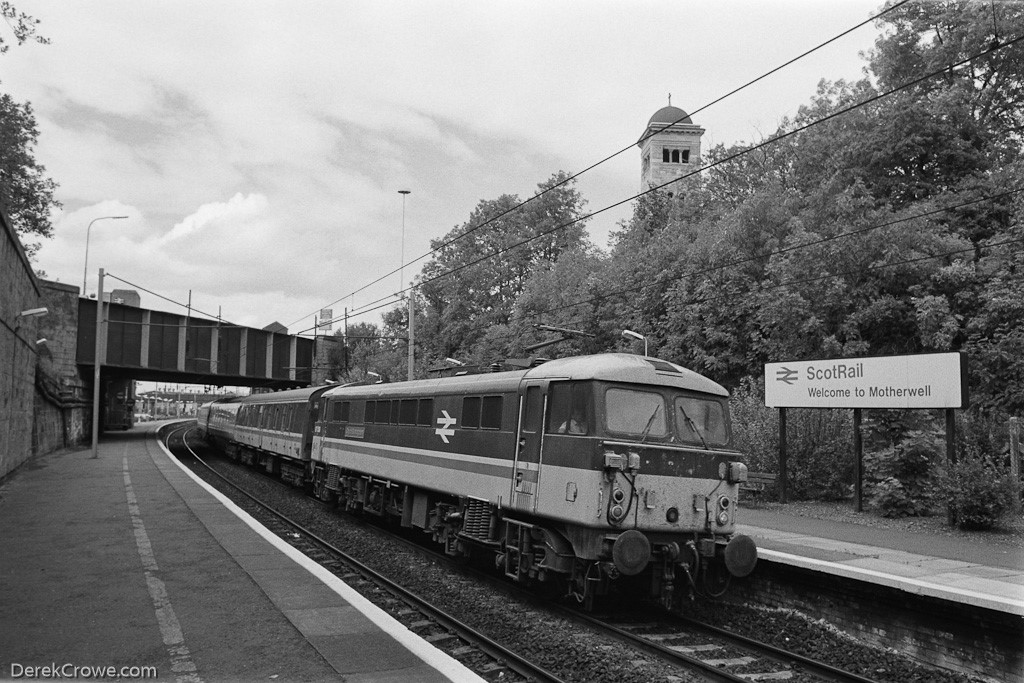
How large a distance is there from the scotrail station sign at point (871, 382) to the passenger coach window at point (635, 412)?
6.86 metres

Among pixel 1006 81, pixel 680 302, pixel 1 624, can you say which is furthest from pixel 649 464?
pixel 1006 81

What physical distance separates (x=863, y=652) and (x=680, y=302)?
70.6 feet

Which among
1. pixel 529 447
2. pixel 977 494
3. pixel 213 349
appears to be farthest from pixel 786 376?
pixel 213 349

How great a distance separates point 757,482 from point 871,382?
3.23 meters

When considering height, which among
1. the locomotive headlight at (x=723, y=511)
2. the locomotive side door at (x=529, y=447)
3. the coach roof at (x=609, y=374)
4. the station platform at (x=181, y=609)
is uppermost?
the coach roof at (x=609, y=374)

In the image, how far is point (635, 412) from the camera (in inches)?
387

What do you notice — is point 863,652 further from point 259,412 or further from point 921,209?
point 259,412

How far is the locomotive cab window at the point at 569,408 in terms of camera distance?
31.9 ft

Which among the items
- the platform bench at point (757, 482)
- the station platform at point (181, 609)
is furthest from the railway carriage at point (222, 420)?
the platform bench at point (757, 482)

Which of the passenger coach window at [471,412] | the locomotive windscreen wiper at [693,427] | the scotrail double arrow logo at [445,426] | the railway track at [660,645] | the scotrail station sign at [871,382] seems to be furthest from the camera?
the scotrail station sign at [871,382]

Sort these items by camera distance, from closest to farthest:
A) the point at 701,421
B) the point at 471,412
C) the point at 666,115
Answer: the point at 701,421 < the point at 471,412 < the point at 666,115

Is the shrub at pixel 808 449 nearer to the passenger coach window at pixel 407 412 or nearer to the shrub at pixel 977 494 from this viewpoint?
the shrub at pixel 977 494

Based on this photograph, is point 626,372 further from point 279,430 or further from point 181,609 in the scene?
point 279,430

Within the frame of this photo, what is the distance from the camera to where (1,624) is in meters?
7.88
